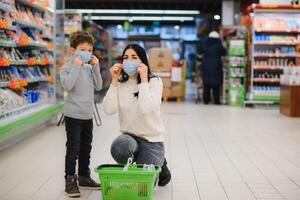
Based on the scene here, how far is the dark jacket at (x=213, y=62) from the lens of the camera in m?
13.6

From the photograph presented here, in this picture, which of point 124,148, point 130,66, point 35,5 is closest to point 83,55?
point 130,66

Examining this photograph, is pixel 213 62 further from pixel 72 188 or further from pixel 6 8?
pixel 72 188

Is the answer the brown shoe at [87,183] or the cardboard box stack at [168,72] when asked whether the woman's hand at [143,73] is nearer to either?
the brown shoe at [87,183]

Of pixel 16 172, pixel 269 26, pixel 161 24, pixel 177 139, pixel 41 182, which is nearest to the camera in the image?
pixel 41 182

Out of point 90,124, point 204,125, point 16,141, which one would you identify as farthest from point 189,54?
point 90,124

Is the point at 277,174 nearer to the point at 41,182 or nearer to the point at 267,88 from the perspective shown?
the point at 41,182

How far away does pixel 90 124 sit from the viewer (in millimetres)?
4547

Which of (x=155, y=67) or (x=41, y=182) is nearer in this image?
(x=41, y=182)

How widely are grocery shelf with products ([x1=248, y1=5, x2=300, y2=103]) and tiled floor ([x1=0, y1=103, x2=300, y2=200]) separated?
3147 millimetres

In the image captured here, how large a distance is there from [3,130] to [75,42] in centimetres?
195

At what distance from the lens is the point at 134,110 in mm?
Answer: 4227

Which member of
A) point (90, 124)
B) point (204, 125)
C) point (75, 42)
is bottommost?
point (204, 125)

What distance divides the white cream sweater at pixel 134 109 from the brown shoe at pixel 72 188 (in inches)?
24.0

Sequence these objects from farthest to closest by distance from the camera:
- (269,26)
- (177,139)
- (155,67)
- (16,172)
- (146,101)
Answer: (155,67), (269,26), (177,139), (16,172), (146,101)
